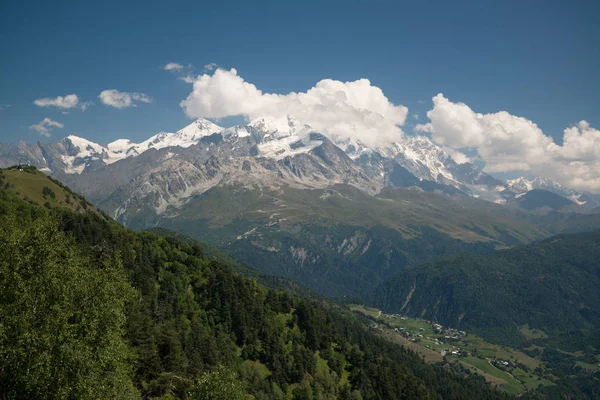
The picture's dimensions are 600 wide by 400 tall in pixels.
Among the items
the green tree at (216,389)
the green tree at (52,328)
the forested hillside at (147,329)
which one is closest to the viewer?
the green tree at (52,328)

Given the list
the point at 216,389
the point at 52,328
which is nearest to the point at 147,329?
the point at 216,389

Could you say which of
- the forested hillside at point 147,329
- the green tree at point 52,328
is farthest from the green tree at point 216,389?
the green tree at point 52,328

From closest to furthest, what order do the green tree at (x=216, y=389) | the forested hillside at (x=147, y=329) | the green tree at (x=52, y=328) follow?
the green tree at (x=52, y=328) → the forested hillside at (x=147, y=329) → the green tree at (x=216, y=389)

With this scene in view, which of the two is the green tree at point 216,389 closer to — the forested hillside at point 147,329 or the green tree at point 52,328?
the forested hillside at point 147,329

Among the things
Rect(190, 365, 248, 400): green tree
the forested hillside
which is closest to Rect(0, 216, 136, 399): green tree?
the forested hillside

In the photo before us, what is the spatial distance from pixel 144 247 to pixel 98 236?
1787 cm

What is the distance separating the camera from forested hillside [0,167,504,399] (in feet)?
121

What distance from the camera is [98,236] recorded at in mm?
119250

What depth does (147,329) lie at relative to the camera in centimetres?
7275

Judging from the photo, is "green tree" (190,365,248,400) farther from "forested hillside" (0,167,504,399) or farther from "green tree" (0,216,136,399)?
"green tree" (0,216,136,399)

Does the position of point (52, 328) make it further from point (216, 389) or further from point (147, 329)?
point (147, 329)

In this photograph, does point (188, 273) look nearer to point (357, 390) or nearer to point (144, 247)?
point (144, 247)

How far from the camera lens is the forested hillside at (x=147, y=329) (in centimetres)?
3691

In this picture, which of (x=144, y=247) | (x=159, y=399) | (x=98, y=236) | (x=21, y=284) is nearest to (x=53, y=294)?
(x=21, y=284)
